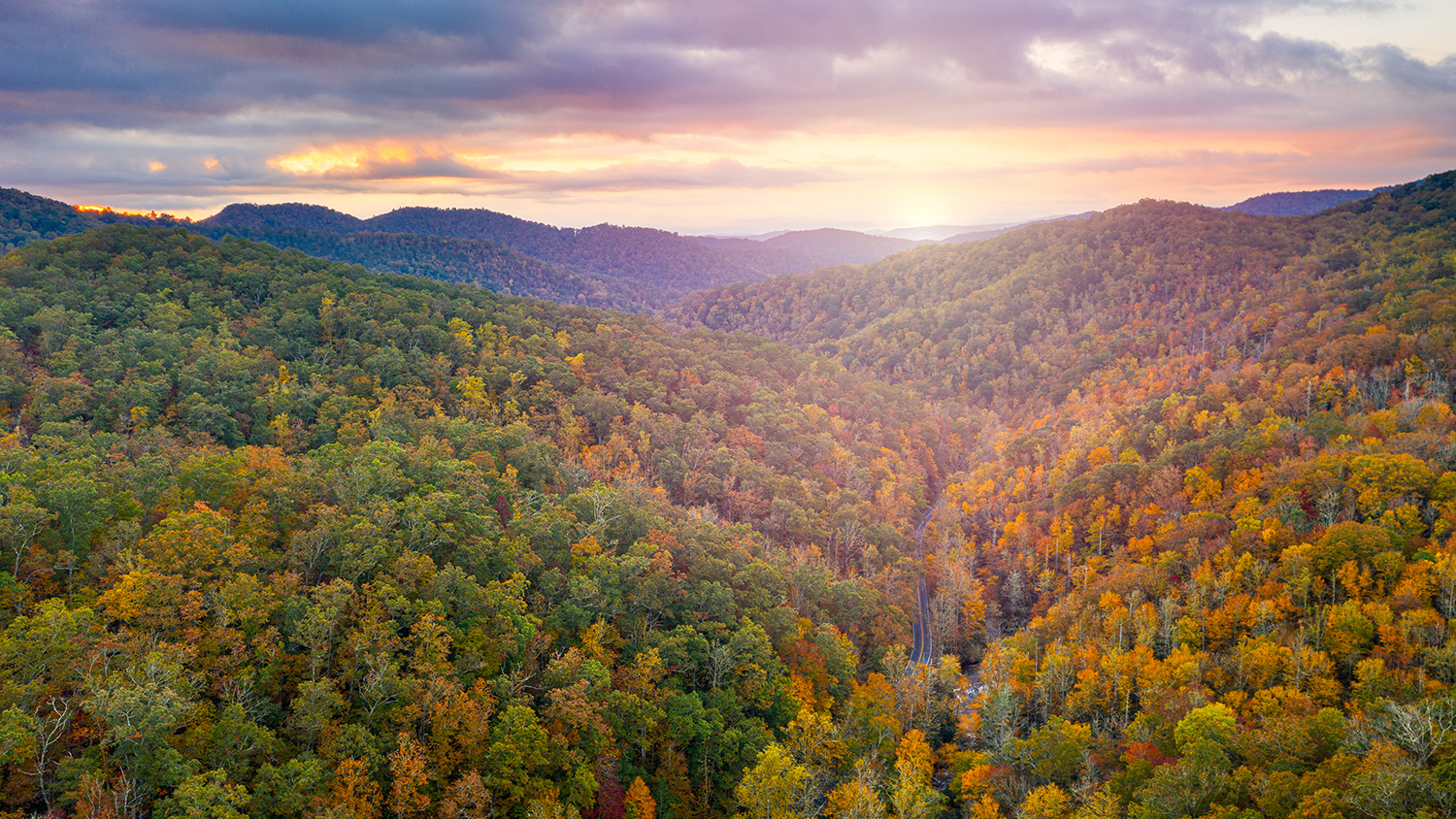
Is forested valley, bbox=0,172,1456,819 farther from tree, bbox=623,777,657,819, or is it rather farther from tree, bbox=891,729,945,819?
tree, bbox=891,729,945,819

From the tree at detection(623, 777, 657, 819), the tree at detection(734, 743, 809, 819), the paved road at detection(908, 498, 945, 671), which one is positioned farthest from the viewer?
the paved road at detection(908, 498, 945, 671)

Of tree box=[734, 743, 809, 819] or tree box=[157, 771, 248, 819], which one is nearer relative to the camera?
tree box=[157, 771, 248, 819]

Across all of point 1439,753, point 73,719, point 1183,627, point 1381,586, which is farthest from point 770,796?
point 1381,586

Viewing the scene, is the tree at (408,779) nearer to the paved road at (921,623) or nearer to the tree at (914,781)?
the tree at (914,781)

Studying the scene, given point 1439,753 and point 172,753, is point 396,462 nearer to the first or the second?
point 172,753

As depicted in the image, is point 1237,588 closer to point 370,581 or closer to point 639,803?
point 639,803

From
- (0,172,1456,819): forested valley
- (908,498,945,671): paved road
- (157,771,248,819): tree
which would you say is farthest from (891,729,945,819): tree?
(157,771,248,819): tree

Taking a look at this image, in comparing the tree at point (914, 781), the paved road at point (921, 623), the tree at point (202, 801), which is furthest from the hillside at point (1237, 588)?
the tree at point (202, 801)

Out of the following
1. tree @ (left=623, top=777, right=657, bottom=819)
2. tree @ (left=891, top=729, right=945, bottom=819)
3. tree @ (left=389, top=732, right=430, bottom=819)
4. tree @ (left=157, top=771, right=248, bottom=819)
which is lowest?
tree @ (left=891, top=729, right=945, bottom=819)

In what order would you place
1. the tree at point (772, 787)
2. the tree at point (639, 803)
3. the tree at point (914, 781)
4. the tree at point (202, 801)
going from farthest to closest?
the tree at point (914, 781) < the tree at point (772, 787) < the tree at point (639, 803) < the tree at point (202, 801)

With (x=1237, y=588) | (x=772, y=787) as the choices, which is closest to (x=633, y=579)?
(x=772, y=787)
